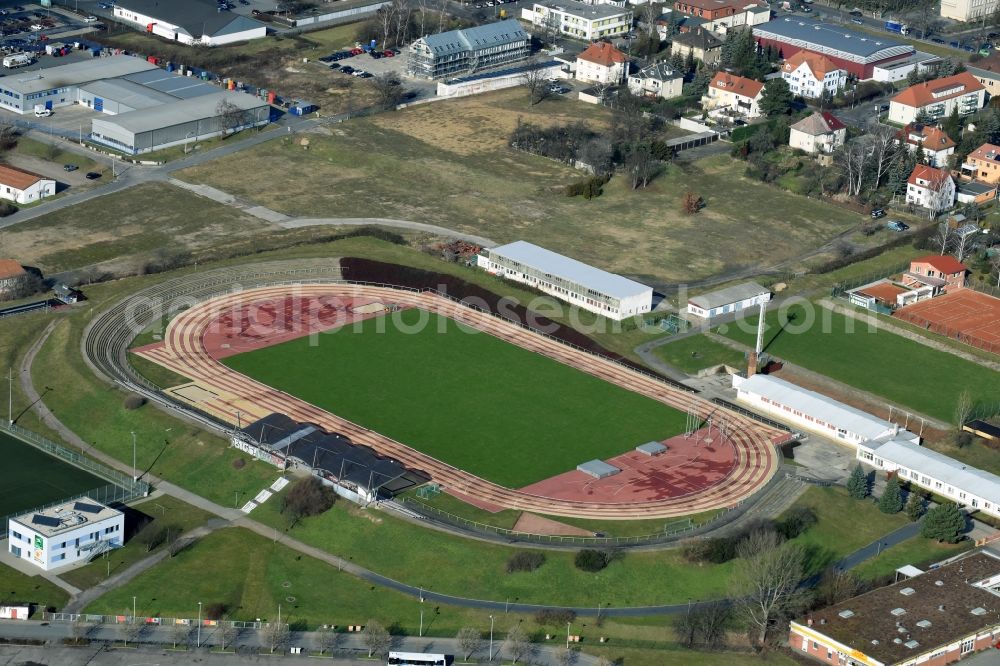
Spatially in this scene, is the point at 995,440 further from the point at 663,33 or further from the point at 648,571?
the point at 663,33

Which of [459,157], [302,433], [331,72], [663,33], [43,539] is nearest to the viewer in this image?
[43,539]

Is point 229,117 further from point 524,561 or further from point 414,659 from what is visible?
point 414,659

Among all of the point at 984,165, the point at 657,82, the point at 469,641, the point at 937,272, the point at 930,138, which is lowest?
the point at 469,641

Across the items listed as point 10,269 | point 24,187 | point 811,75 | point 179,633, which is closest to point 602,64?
point 811,75

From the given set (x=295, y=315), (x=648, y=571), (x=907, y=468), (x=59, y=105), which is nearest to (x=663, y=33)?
(x=59, y=105)

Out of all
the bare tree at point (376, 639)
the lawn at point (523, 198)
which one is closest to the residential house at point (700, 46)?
the lawn at point (523, 198)

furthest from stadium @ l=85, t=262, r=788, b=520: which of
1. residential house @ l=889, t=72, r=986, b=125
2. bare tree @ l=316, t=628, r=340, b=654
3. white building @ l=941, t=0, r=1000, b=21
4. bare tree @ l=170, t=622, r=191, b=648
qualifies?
white building @ l=941, t=0, r=1000, b=21
